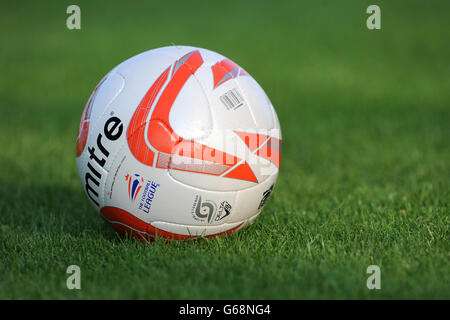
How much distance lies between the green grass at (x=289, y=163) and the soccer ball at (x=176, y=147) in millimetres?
269

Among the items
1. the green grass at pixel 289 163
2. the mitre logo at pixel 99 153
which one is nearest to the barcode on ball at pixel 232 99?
the mitre logo at pixel 99 153

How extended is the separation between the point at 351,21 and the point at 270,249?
12582mm

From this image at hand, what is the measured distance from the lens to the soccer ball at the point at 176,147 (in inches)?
142

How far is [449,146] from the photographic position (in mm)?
6926

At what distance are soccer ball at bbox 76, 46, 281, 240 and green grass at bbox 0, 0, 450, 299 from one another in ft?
0.88

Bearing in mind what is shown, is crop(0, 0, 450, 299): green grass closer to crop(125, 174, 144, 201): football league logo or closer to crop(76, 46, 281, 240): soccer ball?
crop(76, 46, 281, 240): soccer ball

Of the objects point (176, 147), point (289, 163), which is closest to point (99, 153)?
point (176, 147)

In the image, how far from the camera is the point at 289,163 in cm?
672

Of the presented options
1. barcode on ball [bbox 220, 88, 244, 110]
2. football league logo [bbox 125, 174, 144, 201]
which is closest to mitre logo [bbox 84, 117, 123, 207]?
football league logo [bbox 125, 174, 144, 201]

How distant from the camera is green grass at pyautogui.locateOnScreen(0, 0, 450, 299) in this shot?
3412 mm

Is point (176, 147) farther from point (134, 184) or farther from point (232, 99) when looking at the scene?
point (232, 99)

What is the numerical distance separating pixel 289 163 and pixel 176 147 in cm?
336

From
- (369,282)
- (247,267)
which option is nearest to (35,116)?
(247,267)

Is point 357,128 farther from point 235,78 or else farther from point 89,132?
point 89,132
